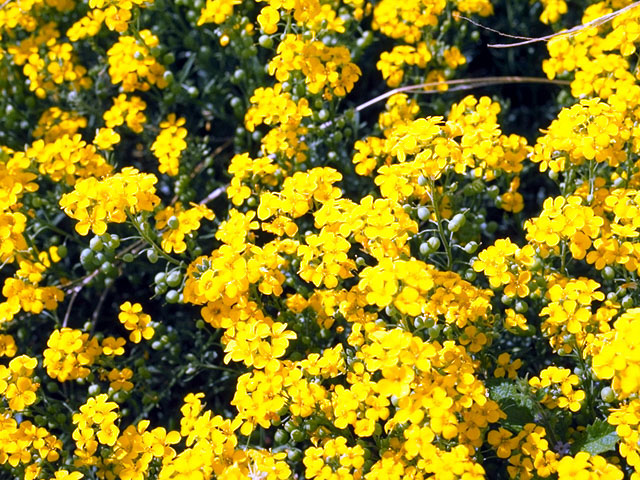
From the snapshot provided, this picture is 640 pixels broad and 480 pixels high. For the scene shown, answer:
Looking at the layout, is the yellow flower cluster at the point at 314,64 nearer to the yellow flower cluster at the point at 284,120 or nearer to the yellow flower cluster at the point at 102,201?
the yellow flower cluster at the point at 284,120

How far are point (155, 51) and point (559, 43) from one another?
6.01 ft

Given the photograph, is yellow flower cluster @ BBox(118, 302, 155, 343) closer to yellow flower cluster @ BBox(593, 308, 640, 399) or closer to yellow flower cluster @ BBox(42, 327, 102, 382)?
yellow flower cluster @ BBox(42, 327, 102, 382)

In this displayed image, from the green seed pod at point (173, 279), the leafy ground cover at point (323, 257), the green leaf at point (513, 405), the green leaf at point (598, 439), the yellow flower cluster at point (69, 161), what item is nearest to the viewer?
the leafy ground cover at point (323, 257)

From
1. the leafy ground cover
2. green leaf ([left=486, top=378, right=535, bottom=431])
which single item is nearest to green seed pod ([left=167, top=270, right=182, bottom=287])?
the leafy ground cover

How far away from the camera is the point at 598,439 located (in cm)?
292

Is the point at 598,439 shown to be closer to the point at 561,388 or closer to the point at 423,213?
the point at 561,388

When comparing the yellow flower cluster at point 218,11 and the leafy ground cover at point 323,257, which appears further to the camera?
the yellow flower cluster at point 218,11

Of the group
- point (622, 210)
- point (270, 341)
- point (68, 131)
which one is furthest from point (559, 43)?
point (68, 131)

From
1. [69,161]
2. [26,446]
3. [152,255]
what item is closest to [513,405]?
[152,255]

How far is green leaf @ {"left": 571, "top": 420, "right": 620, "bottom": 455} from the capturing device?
9.44 feet

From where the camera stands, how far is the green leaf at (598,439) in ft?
9.44

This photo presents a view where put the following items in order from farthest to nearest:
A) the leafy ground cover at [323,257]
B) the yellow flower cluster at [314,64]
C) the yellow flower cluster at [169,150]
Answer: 1. the yellow flower cluster at [169,150]
2. the yellow flower cluster at [314,64]
3. the leafy ground cover at [323,257]

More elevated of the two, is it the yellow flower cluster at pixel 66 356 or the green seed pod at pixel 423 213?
the green seed pod at pixel 423 213

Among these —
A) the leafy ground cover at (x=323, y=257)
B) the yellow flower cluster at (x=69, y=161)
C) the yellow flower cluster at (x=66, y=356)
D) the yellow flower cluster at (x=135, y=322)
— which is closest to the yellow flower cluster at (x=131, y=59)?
the leafy ground cover at (x=323, y=257)
